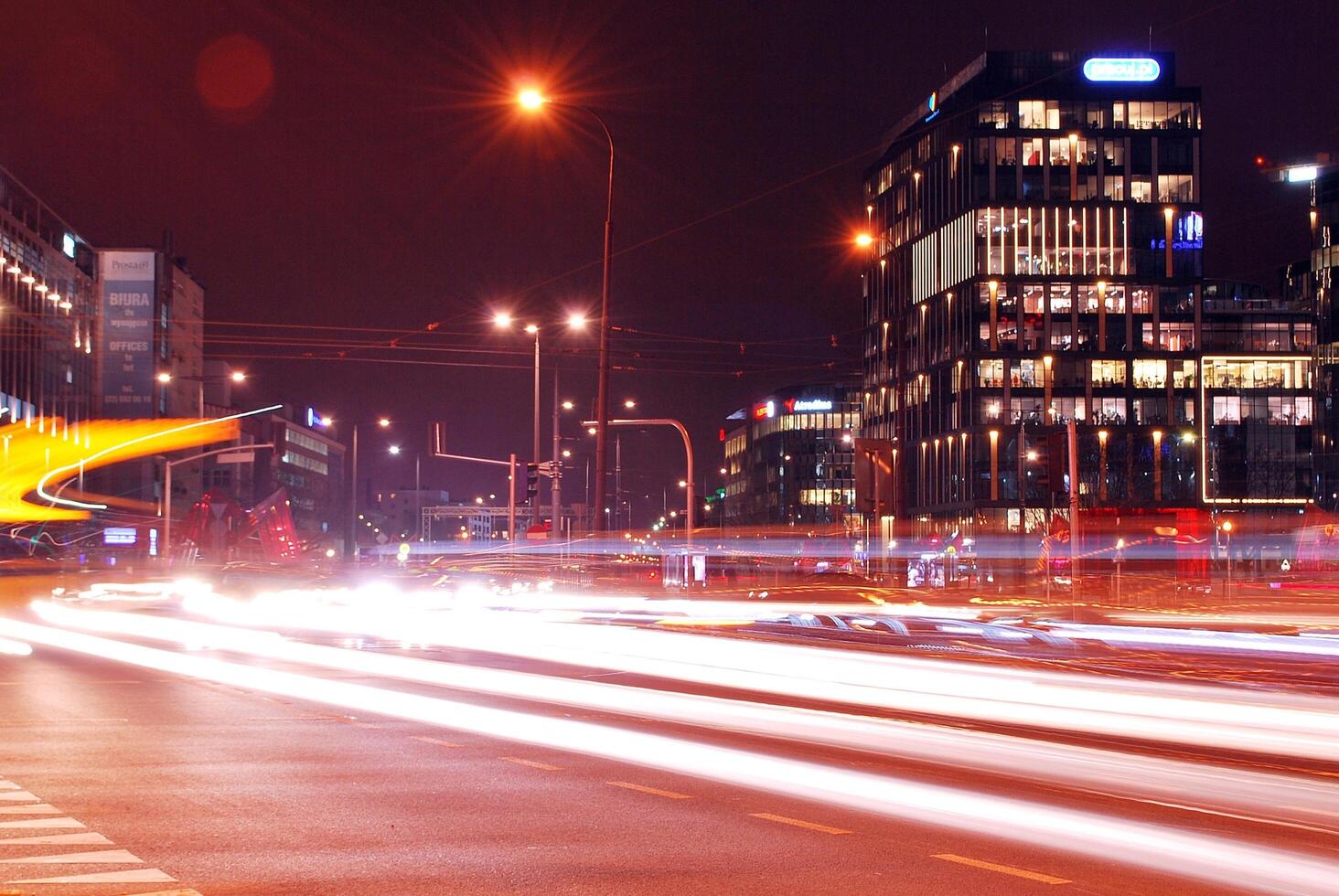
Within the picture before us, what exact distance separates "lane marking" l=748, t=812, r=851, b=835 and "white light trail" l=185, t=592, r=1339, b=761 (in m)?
4.98

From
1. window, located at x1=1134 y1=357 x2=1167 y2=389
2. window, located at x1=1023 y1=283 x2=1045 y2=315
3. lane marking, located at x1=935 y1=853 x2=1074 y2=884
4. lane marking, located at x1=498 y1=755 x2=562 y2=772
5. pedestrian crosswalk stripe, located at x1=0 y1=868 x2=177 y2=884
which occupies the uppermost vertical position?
window, located at x1=1023 y1=283 x2=1045 y2=315

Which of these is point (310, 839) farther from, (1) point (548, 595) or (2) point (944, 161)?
(2) point (944, 161)

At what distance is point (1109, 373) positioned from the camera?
330 feet

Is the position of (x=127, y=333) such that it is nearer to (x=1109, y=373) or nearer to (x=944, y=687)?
(x=1109, y=373)

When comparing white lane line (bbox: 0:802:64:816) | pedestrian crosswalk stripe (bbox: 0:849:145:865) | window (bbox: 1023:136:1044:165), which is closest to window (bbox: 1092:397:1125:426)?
window (bbox: 1023:136:1044:165)

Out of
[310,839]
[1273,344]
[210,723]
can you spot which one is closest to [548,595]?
[210,723]

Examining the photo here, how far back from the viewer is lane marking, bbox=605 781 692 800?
1072 cm

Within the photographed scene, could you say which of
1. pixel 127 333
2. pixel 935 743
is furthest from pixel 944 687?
pixel 127 333

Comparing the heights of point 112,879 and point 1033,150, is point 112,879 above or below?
below

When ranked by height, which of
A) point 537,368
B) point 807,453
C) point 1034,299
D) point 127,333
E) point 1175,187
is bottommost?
point 537,368

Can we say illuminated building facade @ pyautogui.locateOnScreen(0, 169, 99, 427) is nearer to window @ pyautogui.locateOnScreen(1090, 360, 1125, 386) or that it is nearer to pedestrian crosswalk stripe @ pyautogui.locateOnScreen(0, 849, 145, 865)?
window @ pyautogui.locateOnScreen(1090, 360, 1125, 386)

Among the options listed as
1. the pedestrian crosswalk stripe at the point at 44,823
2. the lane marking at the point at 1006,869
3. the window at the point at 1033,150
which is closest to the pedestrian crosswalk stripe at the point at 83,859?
→ the pedestrian crosswalk stripe at the point at 44,823

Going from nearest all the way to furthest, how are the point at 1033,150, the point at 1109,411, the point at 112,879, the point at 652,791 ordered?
the point at 112,879 → the point at 652,791 → the point at 1033,150 → the point at 1109,411

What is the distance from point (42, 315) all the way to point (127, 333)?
29328 millimetres
